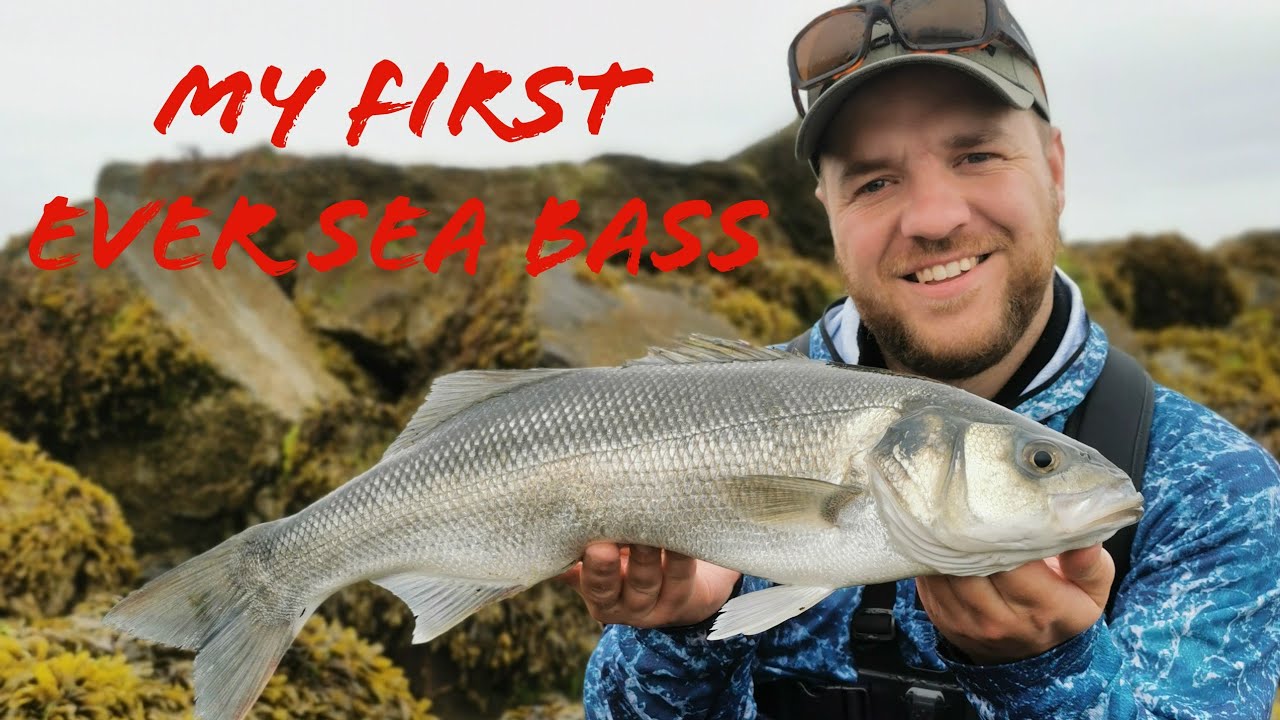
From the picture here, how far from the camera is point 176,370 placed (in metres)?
5.44

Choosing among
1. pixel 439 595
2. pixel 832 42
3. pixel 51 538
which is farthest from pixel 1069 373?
pixel 51 538

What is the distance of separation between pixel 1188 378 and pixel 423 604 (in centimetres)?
931

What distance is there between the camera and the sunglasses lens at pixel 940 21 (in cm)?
304

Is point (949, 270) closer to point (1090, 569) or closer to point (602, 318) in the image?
point (1090, 569)

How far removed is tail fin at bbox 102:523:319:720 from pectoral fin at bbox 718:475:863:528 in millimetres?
1209

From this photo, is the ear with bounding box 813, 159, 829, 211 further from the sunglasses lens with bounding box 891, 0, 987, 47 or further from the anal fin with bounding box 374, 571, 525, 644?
the anal fin with bounding box 374, 571, 525, 644

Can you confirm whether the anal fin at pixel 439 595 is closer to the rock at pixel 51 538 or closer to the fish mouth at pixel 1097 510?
the fish mouth at pixel 1097 510

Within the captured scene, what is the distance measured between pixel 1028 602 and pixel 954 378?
101 centimetres

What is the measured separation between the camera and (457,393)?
9.18 ft

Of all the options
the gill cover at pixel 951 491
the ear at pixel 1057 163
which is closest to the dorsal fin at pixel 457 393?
the gill cover at pixel 951 491

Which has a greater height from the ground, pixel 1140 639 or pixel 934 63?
pixel 934 63

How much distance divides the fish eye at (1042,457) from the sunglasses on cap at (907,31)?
54.8 inches

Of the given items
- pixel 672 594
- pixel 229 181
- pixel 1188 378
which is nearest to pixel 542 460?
pixel 672 594

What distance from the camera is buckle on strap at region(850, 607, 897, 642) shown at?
276 cm
